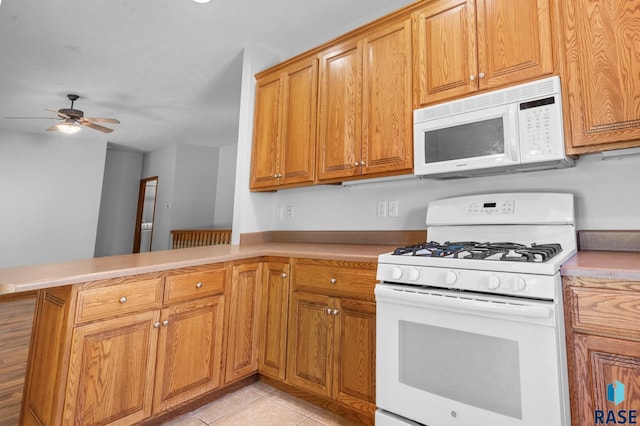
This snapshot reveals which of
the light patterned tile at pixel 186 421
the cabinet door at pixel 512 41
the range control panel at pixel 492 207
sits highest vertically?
the cabinet door at pixel 512 41

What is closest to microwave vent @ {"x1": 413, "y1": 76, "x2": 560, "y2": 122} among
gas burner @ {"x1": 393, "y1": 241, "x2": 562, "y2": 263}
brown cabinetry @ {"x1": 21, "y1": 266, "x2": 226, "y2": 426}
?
gas burner @ {"x1": 393, "y1": 241, "x2": 562, "y2": 263}

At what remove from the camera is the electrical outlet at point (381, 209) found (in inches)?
88.4

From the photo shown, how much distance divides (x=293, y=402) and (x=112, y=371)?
39.4 inches

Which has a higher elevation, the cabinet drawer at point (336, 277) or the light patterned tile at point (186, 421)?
the cabinet drawer at point (336, 277)

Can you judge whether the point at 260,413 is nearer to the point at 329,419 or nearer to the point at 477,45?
the point at 329,419

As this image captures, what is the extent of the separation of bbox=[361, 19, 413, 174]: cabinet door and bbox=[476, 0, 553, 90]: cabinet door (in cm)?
41

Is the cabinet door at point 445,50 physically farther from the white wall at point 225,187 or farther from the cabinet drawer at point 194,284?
the white wall at point 225,187

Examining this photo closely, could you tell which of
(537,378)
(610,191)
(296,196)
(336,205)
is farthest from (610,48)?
(296,196)

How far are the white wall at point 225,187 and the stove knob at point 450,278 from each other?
5.28 meters

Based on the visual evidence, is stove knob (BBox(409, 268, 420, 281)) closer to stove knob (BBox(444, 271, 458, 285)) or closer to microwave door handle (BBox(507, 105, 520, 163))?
stove knob (BBox(444, 271, 458, 285))

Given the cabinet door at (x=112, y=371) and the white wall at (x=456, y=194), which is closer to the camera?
the cabinet door at (x=112, y=371)

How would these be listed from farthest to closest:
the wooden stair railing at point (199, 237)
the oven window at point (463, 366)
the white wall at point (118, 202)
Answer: the white wall at point (118, 202), the wooden stair railing at point (199, 237), the oven window at point (463, 366)

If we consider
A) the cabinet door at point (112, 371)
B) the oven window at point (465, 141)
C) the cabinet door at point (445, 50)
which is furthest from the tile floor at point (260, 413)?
the cabinet door at point (445, 50)

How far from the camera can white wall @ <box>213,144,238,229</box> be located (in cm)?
612
